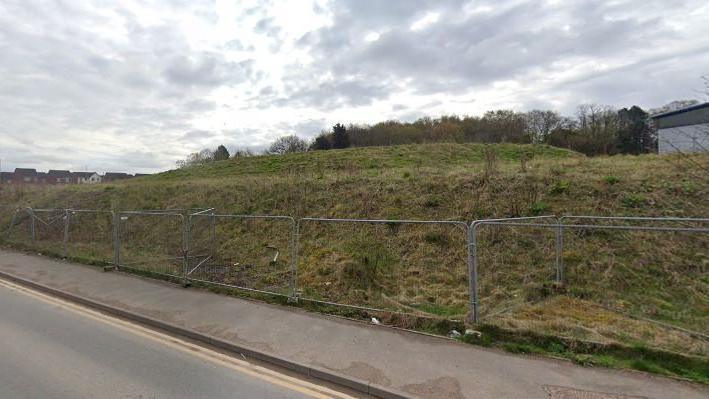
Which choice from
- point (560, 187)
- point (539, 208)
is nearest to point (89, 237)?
point (539, 208)

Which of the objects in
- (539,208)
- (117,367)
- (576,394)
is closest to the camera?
(576,394)

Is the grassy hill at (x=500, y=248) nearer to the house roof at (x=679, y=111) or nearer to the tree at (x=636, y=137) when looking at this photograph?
the house roof at (x=679, y=111)

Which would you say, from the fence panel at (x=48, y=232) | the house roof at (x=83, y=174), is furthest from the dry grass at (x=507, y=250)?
the house roof at (x=83, y=174)

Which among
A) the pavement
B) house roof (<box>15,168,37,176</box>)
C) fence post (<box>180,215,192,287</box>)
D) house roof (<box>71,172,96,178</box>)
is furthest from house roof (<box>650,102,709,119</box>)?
house roof (<box>15,168,37,176</box>)

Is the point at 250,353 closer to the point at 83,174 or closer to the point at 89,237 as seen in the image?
the point at 89,237

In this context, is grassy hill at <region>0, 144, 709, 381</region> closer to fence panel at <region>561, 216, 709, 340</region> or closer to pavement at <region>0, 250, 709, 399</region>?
fence panel at <region>561, 216, 709, 340</region>

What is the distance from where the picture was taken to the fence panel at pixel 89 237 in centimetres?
1272

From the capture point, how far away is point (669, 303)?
23.4 feet

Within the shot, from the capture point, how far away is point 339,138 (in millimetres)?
51438

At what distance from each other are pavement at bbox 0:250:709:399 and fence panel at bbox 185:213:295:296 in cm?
94

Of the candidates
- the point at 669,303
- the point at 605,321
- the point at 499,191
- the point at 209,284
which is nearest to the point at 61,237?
the point at 209,284

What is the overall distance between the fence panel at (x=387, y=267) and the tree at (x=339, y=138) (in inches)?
1568

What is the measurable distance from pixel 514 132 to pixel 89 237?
48.7 m

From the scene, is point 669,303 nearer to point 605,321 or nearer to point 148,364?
point 605,321
